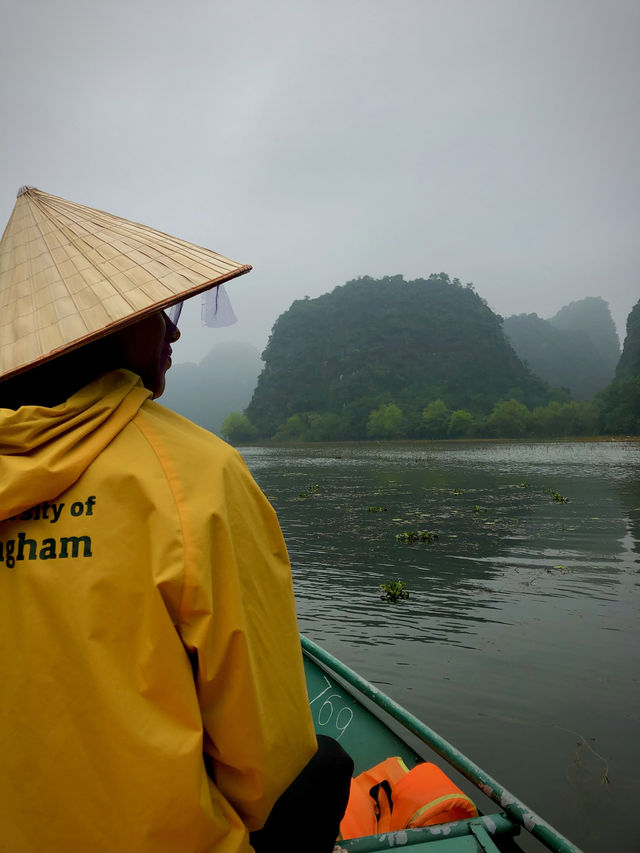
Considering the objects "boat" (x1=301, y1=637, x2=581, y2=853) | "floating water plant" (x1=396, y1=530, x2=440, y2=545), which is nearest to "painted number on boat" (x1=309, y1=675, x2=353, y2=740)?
"boat" (x1=301, y1=637, x2=581, y2=853)

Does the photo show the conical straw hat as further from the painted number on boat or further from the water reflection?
the water reflection

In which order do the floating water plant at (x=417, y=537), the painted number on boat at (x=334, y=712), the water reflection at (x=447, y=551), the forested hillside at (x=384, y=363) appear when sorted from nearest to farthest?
the painted number on boat at (x=334, y=712) < the water reflection at (x=447, y=551) < the floating water plant at (x=417, y=537) < the forested hillside at (x=384, y=363)

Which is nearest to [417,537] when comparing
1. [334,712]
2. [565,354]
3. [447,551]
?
[447,551]

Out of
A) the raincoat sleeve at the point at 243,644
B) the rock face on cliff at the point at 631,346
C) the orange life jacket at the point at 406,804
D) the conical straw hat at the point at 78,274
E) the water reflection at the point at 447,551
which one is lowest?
the water reflection at the point at 447,551

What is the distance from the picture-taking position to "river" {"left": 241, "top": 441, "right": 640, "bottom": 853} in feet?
13.0

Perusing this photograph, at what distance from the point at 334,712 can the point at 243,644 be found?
→ 3.04 meters

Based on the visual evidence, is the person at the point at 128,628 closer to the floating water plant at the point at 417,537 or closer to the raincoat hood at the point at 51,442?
the raincoat hood at the point at 51,442

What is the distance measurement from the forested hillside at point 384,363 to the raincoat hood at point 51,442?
83884 millimetres

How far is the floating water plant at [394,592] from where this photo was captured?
805 centimetres

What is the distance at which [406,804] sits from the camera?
99.5 inches

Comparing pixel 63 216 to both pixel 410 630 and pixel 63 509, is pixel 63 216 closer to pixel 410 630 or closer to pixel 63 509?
pixel 63 509

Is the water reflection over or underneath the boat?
underneath

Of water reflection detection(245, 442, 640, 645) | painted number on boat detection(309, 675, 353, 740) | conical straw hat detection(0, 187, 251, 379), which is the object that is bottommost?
water reflection detection(245, 442, 640, 645)

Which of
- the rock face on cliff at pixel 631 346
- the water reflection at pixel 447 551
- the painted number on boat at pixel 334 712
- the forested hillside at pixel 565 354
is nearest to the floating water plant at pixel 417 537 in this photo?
the water reflection at pixel 447 551
